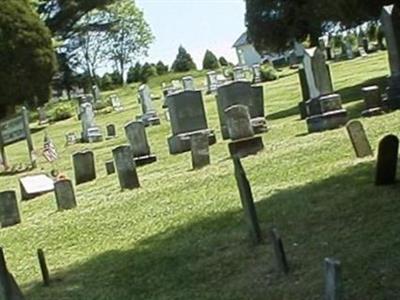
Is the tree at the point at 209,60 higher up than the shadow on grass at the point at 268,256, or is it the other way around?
the tree at the point at 209,60

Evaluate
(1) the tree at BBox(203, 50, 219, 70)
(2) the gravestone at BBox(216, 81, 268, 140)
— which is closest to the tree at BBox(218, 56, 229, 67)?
(1) the tree at BBox(203, 50, 219, 70)

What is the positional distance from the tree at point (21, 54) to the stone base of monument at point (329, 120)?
23730mm

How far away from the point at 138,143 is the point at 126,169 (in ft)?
12.9

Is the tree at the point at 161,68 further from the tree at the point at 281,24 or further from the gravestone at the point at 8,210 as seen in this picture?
the gravestone at the point at 8,210

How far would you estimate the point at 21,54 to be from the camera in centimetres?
3784

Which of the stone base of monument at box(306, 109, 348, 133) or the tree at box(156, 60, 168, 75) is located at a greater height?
the tree at box(156, 60, 168, 75)

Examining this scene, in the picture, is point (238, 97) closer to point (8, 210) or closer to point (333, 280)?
point (8, 210)

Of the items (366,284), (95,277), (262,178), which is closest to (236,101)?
(262,178)

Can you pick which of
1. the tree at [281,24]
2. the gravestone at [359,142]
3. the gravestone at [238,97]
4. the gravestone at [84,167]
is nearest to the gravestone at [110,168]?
the gravestone at [84,167]

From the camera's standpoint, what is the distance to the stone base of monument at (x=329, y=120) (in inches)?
646

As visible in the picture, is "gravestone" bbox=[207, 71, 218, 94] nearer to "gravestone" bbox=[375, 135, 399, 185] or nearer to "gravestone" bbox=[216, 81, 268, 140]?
"gravestone" bbox=[216, 81, 268, 140]

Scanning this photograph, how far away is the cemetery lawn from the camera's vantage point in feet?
21.7

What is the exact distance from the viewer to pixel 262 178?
1176 cm

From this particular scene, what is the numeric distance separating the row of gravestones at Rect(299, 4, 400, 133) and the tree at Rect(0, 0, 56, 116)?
881 inches
